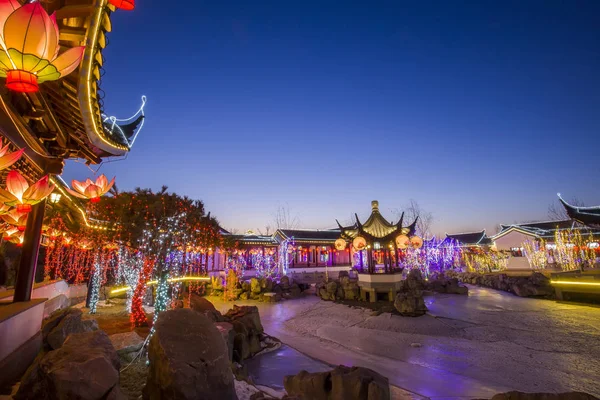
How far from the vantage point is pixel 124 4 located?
2670 millimetres

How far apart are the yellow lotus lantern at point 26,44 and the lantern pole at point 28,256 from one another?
4825mm

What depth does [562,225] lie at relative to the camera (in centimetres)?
3130

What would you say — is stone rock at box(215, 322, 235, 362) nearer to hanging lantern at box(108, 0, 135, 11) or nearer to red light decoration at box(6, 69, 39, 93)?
red light decoration at box(6, 69, 39, 93)

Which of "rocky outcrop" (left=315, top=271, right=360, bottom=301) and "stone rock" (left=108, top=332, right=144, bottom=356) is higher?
"stone rock" (left=108, top=332, right=144, bottom=356)

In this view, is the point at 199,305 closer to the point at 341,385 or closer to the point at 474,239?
the point at 341,385

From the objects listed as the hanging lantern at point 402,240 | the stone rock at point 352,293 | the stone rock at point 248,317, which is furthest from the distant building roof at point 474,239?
the stone rock at point 248,317

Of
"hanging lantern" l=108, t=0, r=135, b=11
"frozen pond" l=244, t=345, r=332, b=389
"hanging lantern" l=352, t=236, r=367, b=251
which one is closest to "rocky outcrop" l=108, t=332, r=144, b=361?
"frozen pond" l=244, t=345, r=332, b=389

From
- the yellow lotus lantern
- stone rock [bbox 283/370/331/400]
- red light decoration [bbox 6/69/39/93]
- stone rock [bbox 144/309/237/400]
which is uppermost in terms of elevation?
the yellow lotus lantern

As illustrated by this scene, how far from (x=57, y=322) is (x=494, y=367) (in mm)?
9579

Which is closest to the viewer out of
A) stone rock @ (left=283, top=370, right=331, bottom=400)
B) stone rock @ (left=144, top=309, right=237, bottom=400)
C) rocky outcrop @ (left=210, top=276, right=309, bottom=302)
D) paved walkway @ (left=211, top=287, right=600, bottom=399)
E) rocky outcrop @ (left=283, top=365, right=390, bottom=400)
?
stone rock @ (left=144, top=309, right=237, bottom=400)

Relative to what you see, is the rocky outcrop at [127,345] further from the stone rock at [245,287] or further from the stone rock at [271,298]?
the stone rock at [245,287]

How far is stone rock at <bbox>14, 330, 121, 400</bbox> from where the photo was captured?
2820mm

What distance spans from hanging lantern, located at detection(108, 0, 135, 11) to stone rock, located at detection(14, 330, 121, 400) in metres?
3.76

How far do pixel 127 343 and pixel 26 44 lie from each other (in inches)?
228
